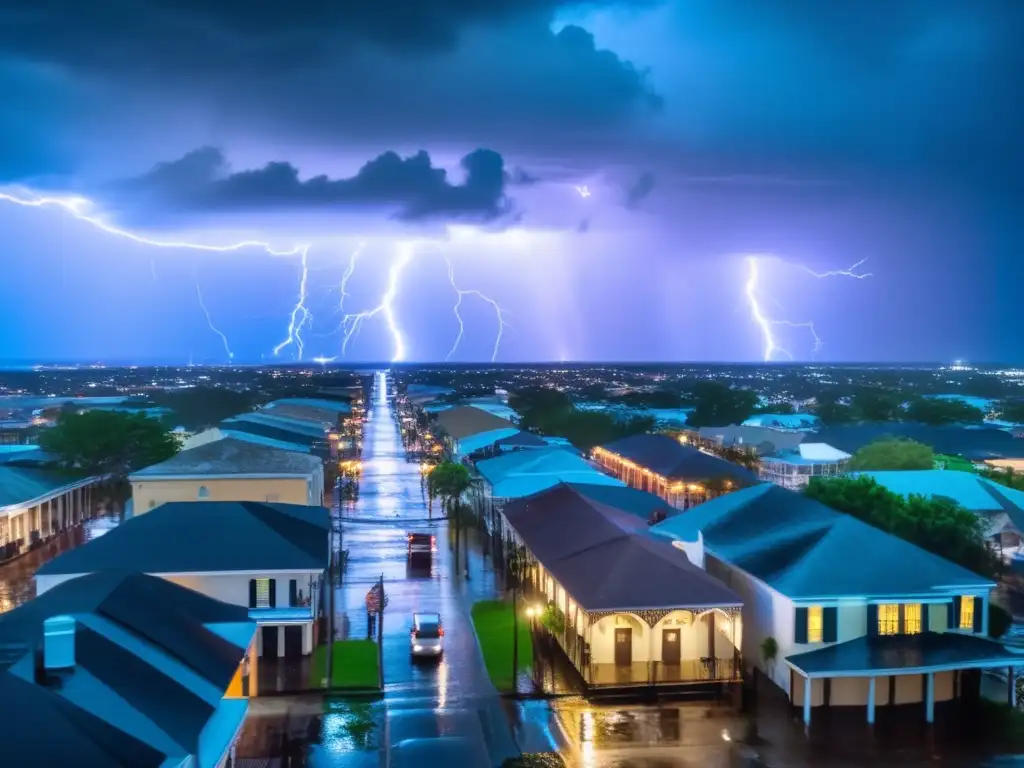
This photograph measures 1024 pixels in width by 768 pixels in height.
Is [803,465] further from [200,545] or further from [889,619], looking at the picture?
[200,545]

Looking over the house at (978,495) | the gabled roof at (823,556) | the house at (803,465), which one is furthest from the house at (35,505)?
the house at (803,465)

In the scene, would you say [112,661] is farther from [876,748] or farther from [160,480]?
[160,480]

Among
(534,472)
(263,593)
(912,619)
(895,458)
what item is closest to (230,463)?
(534,472)

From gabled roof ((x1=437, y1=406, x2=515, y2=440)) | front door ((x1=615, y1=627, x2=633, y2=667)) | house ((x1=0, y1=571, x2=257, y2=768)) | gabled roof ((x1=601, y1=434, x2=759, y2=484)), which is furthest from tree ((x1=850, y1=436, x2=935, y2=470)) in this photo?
house ((x1=0, y1=571, x2=257, y2=768))

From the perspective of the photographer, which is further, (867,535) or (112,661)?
(867,535)

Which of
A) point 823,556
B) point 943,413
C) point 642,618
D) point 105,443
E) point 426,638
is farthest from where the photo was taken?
point 943,413

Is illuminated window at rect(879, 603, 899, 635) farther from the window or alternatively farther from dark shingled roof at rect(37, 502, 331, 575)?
the window

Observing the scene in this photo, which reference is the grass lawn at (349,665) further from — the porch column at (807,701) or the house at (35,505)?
the house at (35,505)

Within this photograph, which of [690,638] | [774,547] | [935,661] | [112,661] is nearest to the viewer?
[112,661]

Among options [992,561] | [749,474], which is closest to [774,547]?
[992,561]
